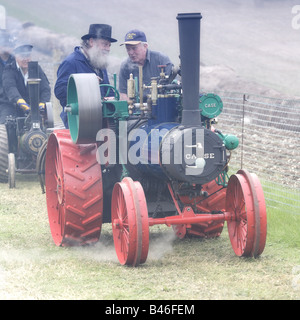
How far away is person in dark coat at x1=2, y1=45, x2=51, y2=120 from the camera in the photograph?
10555mm

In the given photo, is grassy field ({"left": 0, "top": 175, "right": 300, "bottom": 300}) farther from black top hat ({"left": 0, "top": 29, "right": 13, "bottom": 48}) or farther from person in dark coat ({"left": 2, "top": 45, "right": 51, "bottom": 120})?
black top hat ({"left": 0, "top": 29, "right": 13, "bottom": 48})

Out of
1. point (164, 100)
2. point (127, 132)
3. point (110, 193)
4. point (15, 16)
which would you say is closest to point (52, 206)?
point (110, 193)

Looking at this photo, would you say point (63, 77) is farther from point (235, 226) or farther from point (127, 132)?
point (235, 226)

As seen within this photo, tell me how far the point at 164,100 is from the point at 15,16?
1980 centimetres

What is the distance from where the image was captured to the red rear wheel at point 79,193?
5883 millimetres

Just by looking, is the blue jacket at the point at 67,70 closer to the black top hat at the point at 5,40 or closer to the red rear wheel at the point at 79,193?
the red rear wheel at the point at 79,193

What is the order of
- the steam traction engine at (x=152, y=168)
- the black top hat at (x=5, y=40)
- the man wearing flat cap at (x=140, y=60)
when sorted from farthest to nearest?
the black top hat at (x=5, y=40)
the man wearing flat cap at (x=140, y=60)
the steam traction engine at (x=152, y=168)

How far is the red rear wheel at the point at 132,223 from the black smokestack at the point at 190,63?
0.68 meters

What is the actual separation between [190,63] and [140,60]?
1.69m

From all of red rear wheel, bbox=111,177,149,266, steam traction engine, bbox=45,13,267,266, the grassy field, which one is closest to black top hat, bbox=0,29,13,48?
the grassy field

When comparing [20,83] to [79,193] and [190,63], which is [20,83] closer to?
[79,193]

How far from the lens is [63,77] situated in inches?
255

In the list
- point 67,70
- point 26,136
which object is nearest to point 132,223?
point 67,70

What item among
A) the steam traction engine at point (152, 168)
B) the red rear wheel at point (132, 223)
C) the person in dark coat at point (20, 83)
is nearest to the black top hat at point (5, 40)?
the person in dark coat at point (20, 83)
